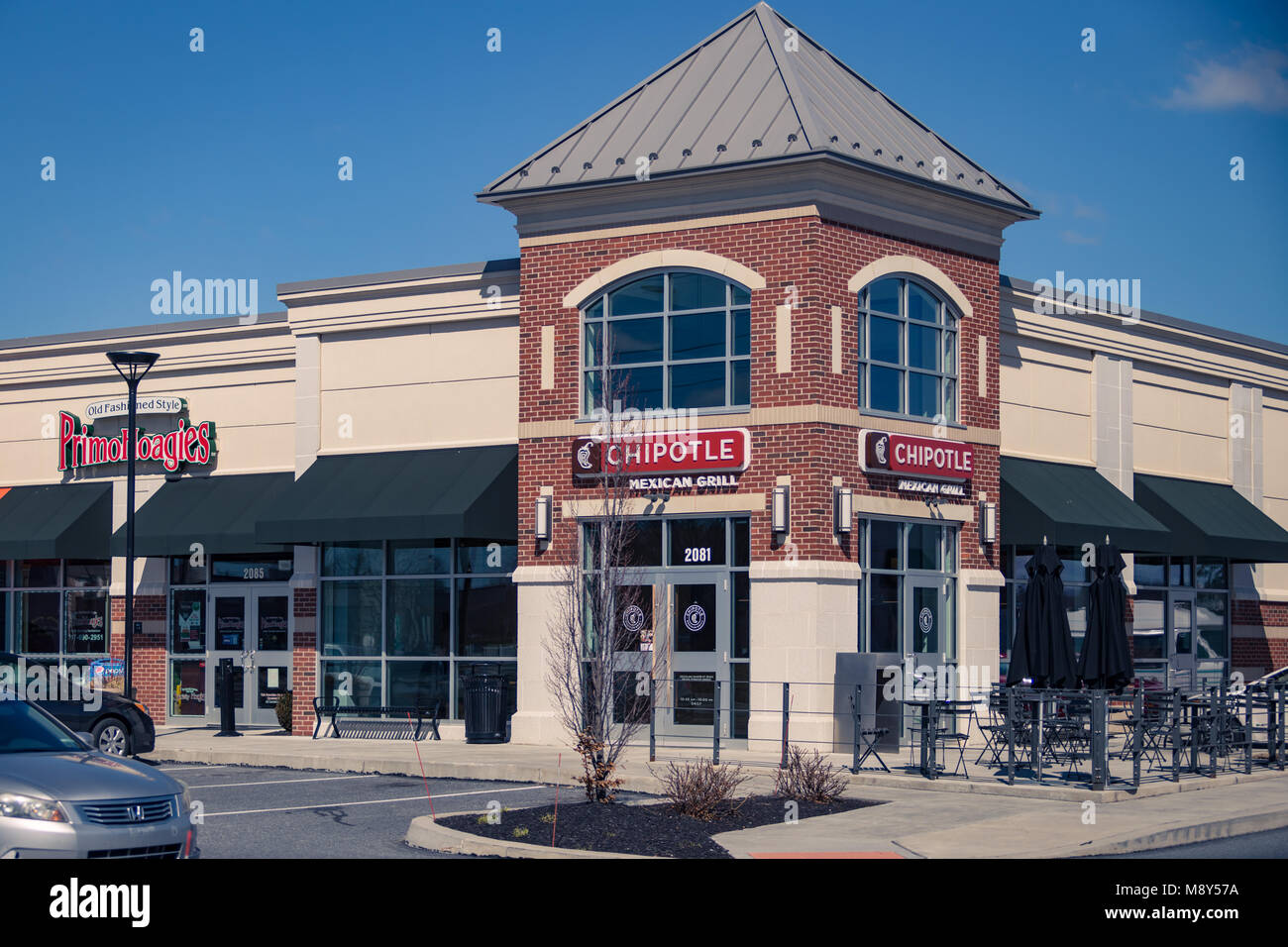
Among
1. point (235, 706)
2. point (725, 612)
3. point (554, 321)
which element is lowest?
point (235, 706)

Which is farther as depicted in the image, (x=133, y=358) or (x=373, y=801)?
(x=133, y=358)

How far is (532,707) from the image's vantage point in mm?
23094

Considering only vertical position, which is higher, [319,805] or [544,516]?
[544,516]

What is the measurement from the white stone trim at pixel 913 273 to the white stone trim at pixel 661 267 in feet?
5.00

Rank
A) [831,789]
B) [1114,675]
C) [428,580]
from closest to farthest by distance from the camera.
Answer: [831,789] → [1114,675] → [428,580]

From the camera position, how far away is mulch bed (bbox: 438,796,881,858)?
12883mm

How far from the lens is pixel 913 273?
2336 cm

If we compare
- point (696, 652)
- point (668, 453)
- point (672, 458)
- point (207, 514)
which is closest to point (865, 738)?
point (696, 652)

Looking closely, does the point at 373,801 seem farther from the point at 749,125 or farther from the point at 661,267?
the point at 749,125

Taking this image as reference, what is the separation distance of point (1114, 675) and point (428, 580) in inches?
427

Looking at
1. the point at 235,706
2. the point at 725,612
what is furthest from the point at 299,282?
the point at 725,612

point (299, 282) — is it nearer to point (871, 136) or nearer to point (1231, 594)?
point (871, 136)

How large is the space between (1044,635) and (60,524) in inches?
708

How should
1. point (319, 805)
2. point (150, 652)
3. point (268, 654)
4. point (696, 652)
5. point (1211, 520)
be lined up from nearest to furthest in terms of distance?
point (319, 805), point (696, 652), point (268, 654), point (150, 652), point (1211, 520)
